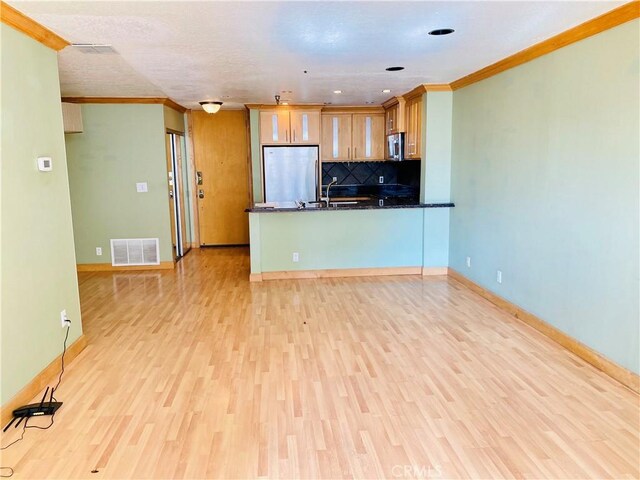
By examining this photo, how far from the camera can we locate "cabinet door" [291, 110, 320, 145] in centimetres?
714

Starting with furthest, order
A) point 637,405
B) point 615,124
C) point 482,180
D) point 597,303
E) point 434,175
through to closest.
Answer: point 434,175 < point 482,180 < point 597,303 < point 615,124 < point 637,405

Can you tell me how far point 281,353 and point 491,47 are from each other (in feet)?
9.82

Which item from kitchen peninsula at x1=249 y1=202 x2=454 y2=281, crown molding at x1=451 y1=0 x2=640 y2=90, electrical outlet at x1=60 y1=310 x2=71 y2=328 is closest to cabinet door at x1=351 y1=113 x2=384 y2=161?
kitchen peninsula at x1=249 y1=202 x2=454 y2=281

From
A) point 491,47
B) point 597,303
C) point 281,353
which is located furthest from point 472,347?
point 491,47

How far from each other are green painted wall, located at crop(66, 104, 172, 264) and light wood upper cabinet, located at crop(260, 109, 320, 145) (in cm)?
158

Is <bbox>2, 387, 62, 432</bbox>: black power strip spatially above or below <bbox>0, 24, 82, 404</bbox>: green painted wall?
below

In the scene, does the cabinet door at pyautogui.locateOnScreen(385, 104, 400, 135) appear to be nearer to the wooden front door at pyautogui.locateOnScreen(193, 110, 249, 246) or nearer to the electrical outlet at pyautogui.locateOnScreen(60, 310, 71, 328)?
the wooden front door at pyautogui.locateOnScreen(193, 110, 249, 246)

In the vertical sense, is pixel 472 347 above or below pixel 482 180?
below

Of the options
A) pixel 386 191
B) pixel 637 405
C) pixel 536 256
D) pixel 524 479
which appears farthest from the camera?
pixel 386 191

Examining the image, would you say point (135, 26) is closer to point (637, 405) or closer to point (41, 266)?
point (41, 266)

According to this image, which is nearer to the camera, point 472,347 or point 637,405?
point 637,405

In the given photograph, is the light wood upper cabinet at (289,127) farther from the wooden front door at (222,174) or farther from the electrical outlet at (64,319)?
the electrical outlet at (64,319)

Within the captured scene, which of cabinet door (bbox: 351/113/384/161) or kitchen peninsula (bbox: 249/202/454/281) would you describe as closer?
kitchen peninsula (bbox: 249/202/454/281)

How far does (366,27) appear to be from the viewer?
9.97 feet
